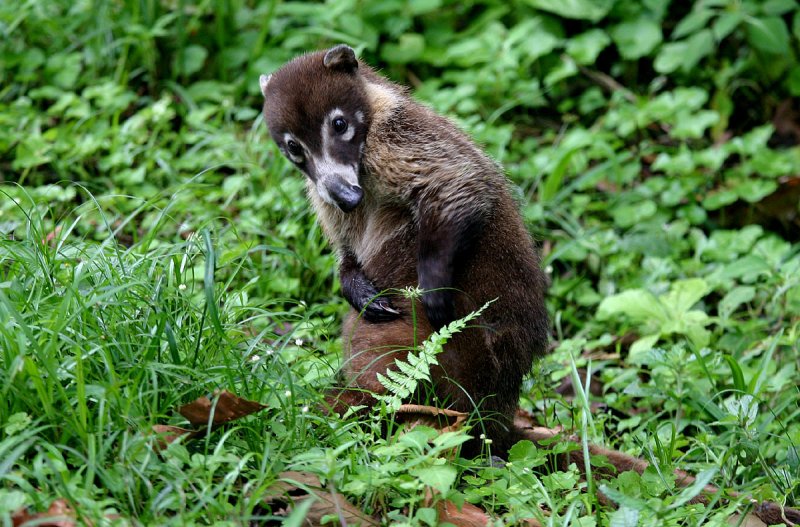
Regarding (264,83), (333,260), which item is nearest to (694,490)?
(333,260)

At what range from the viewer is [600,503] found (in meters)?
3.86

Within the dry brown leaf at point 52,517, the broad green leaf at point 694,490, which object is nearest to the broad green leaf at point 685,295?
the broad green leaf at point 694,490

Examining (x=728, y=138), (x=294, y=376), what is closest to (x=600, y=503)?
(x=294, y=376)

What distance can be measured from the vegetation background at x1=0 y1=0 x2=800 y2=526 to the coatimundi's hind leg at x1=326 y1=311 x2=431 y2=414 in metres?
0.15

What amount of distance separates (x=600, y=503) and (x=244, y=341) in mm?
1584

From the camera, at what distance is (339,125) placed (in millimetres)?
4641

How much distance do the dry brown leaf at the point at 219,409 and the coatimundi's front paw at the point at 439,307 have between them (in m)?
1.04

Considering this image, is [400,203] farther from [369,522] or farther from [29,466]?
[29,466]

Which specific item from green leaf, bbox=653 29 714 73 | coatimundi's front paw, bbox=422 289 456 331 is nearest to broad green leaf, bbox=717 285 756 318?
coatimundi's front paw, bbox=422 289 456 331

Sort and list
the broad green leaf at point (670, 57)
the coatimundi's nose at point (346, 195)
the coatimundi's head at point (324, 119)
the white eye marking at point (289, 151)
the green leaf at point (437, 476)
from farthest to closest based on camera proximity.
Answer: the broad green leaf at point (670, 57), the white eye marking at point (289, 151), the coatimundi's head at point (324, 119), the coatimundi's nose at point (346, 195), the green leaf at point (437, 476)

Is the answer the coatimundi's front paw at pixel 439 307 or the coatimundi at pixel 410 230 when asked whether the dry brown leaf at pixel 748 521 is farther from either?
the coatimundi's front paw at pixel 439 307

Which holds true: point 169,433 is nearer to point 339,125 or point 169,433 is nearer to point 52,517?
point 52,517

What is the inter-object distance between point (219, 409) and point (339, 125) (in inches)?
70.3

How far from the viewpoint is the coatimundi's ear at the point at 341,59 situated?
475cm
